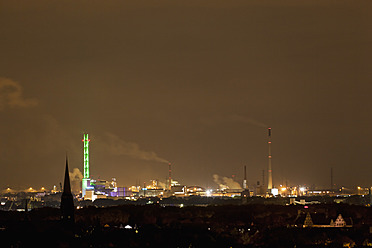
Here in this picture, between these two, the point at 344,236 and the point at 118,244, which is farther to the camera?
the point at 344,236

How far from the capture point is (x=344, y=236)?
79.9 metres

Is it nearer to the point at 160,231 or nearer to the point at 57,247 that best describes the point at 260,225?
the point at 160,231

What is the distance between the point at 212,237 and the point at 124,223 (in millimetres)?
33634

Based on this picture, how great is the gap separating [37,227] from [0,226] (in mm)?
8996

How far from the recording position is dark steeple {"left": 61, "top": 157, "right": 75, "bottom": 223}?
65.7m

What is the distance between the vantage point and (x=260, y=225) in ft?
341

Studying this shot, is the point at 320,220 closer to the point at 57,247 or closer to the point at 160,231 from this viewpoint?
the point at 160,231

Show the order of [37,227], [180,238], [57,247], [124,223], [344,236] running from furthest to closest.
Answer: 1. [124,223]
2. [344,236]
3. [37,227]
4. [180,238]
5. [57,247]

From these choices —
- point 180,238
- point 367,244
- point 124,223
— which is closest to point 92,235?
point 180,238

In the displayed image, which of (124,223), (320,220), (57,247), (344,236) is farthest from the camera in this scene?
(320,220)

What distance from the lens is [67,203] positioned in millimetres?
66938

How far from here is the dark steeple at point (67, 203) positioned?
216 feet

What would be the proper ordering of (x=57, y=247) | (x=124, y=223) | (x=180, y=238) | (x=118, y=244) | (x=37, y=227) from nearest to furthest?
(x=57, y=247)
(x=118, y=244)
(x=180, y=238)
(x=37, y=227)
(x=124, y=223)

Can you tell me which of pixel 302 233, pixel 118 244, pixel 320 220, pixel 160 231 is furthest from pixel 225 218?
pixel 118 244
